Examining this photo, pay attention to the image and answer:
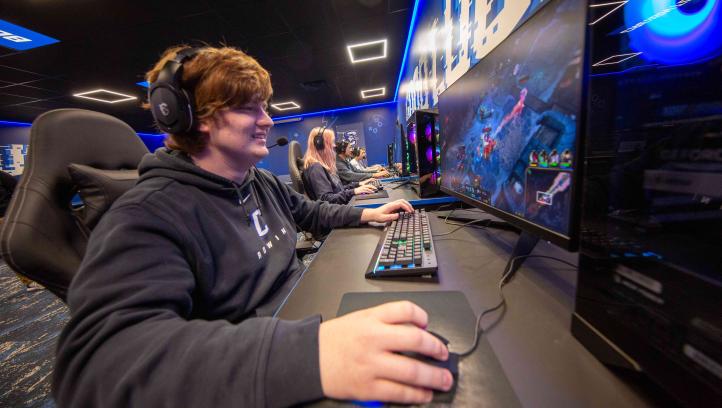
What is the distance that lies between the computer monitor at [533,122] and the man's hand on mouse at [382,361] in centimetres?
27

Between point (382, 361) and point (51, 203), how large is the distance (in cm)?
75

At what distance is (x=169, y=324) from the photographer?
1.03 feet

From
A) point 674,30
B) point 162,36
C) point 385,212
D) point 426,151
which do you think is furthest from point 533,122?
point 162,36

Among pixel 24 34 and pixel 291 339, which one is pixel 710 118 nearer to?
pixel 291 339

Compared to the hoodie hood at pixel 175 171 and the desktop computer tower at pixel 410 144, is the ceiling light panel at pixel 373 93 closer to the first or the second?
the desktop computer tower at pixel 410 144

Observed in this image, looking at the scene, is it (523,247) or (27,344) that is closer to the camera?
(523,247)

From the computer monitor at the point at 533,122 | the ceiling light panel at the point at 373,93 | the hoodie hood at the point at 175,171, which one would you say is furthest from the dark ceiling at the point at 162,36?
the computer monitor at the point at 533,122

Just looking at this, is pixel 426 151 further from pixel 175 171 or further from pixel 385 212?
pixel 175 171

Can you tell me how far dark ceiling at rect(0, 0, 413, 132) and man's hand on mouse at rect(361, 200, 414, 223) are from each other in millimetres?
2386

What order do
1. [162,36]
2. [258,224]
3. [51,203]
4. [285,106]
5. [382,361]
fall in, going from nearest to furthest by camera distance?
[382,361] < [51,203] < [258,224] < [162,36] < [285,106]

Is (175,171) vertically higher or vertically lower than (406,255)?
higher

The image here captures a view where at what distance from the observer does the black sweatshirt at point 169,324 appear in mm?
266

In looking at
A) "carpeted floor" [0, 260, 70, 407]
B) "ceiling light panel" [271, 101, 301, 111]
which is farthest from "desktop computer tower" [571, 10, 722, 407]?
"ceiling light panel" [271, 101, 301, 111]

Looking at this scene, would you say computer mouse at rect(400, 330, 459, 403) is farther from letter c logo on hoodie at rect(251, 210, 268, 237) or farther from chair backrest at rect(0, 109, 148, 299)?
chair backrest at rect(0, 109, 148, 299)
